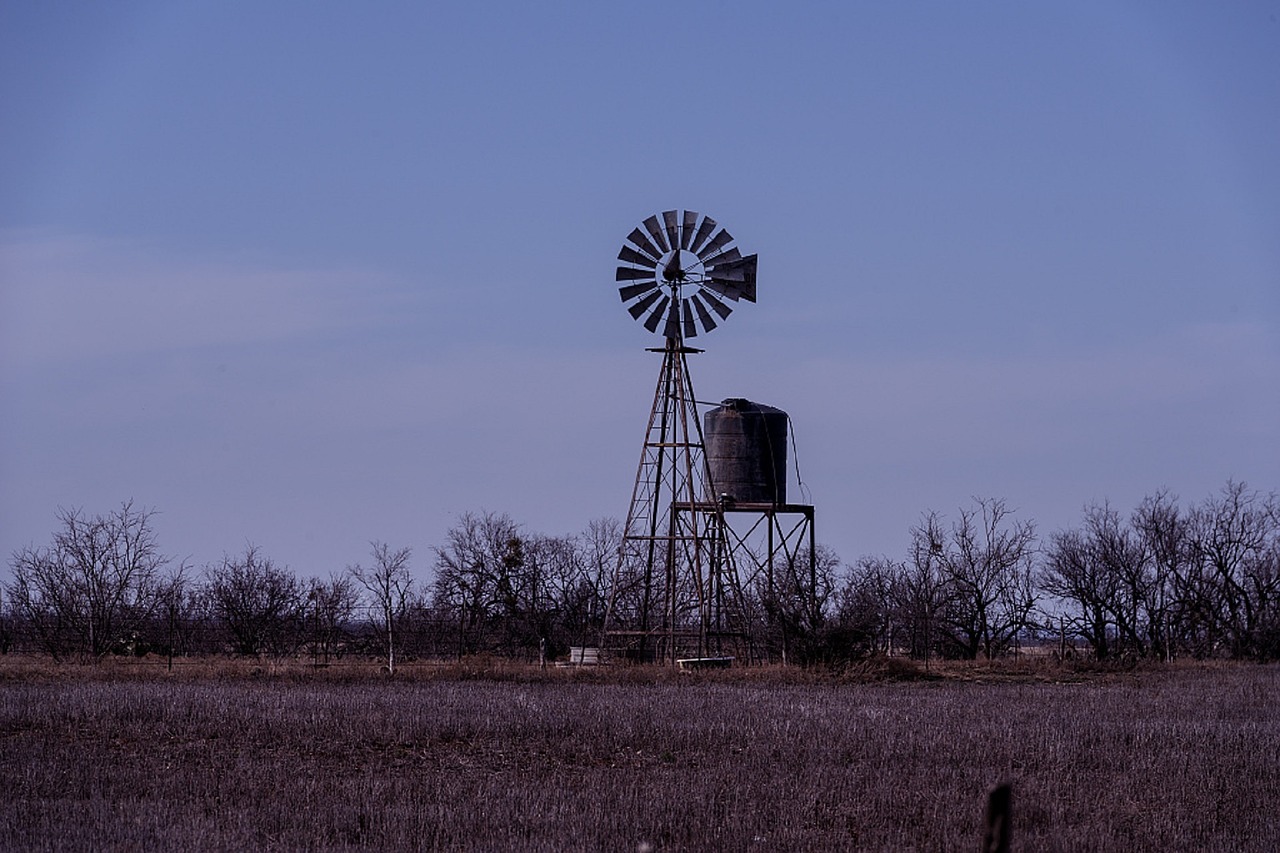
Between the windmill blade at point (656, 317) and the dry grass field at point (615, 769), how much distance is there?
523 inches

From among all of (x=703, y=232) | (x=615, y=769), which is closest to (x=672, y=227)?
(x=703, y=232)

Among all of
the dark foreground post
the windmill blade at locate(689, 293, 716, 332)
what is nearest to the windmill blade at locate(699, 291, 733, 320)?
the windmill blade at locate(689, 293, 716, 332)

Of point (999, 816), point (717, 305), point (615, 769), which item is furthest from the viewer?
point (717, 305)

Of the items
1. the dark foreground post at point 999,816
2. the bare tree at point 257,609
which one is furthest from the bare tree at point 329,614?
the dark foreground post at point 999,816

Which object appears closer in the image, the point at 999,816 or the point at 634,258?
the point at 999,816

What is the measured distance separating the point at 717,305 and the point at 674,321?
3.90 feet

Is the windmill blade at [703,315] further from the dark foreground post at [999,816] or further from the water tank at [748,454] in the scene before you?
the dark foreground post at [999,816]

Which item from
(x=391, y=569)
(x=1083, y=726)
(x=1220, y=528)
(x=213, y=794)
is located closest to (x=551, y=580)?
(x=391, y=569)


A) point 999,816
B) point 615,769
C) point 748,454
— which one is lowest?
point 615,769

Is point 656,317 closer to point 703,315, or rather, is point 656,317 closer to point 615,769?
point 703,315

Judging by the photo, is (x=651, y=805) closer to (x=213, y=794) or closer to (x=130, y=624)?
(x=213, y=794)

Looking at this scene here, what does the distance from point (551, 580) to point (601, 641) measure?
11.8 meters

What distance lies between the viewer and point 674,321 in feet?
127

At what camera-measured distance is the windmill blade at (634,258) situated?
Answer: 38.9 metres
